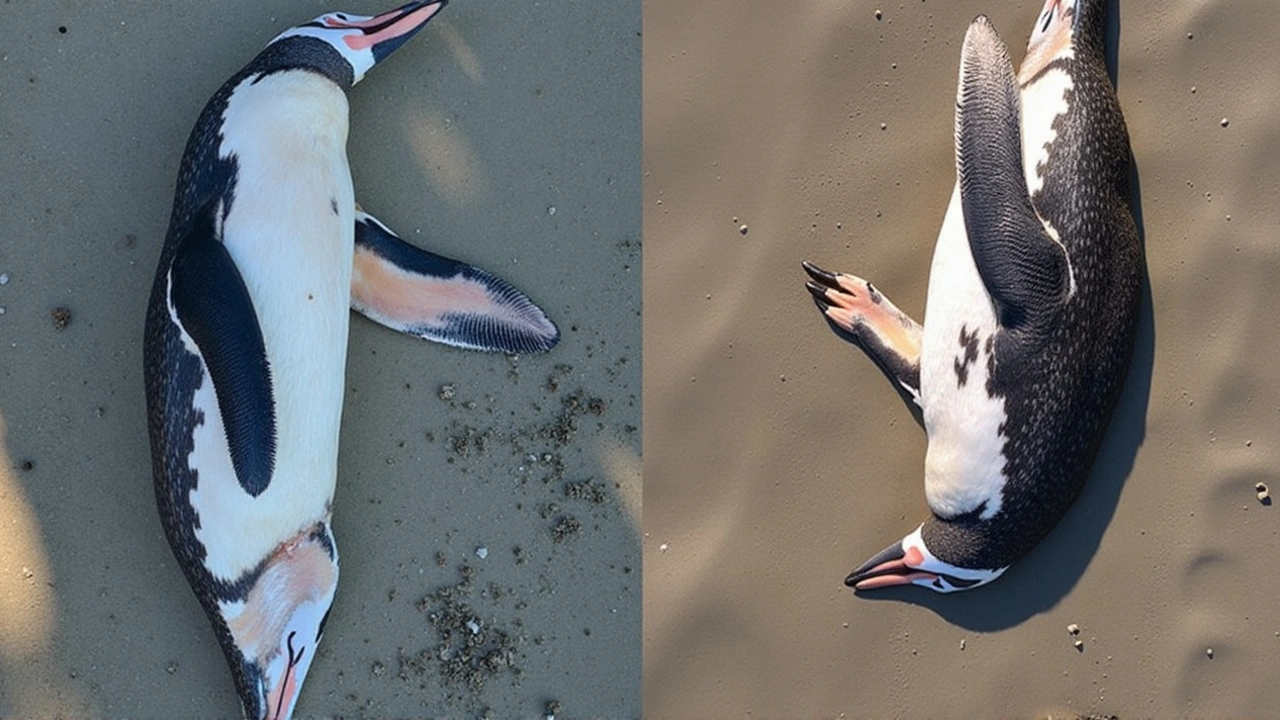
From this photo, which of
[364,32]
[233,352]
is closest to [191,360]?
[233,352]

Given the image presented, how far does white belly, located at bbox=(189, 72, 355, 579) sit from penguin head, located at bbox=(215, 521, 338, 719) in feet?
0.14

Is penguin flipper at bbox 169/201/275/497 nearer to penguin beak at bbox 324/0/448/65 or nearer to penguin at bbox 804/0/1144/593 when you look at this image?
penguin beak at bbox 324/0/448/65

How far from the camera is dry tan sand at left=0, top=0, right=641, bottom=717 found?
1.95 m

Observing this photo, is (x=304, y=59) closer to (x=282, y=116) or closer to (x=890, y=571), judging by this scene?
(x=282, y=116)

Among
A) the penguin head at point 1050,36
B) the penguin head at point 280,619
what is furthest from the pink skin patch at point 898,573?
the penguin head at point 280,619

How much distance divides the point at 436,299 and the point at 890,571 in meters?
1.00

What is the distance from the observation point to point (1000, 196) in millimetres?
1724

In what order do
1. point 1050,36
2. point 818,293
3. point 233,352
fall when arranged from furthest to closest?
point 818,293 < point 1050,36 < point 233,352

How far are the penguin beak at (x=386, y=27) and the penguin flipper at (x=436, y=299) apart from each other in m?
0.31

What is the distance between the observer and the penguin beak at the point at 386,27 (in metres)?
1.89

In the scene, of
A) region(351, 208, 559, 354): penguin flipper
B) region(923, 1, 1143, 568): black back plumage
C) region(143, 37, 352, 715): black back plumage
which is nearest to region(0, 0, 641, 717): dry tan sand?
region(351, 208, 559, 354): penguin flipper

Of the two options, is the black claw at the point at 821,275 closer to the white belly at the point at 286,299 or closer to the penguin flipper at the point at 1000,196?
the penguin flipper at the point at 1000,196

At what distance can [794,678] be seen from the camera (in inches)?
77.6

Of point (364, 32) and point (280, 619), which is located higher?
point (364, 32)
